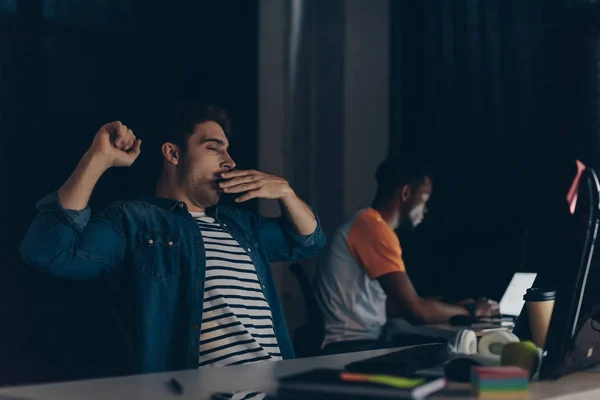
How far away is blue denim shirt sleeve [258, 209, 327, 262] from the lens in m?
2.45

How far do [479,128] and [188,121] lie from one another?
1.96m

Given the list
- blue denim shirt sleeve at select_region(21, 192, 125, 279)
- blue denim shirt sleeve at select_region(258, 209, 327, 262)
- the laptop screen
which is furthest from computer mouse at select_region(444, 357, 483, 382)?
the laptop screen

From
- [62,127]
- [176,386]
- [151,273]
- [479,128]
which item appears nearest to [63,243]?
[151,273]

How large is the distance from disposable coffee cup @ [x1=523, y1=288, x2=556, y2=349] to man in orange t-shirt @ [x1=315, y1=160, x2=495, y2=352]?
4.09 ft

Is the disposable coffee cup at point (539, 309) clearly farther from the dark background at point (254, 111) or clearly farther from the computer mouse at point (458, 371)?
the computer mouse at point (458, 371)

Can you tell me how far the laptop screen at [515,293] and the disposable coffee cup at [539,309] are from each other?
143 cm

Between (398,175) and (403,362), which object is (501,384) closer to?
(403,362)

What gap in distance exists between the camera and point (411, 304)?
284cm

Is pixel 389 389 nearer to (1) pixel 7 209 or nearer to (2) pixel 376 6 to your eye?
(1) pixel 7 209

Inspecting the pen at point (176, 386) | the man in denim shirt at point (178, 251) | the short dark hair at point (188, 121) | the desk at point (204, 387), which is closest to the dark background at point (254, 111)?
the short dark hair at point (188, 121)

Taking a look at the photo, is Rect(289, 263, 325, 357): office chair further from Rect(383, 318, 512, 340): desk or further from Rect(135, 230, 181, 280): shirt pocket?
Rect(135, 230, 181, 280): shirt pocket

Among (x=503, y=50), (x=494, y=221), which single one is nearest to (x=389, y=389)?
(x=494, y=221)

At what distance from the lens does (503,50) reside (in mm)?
3838

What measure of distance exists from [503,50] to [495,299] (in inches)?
53.9
